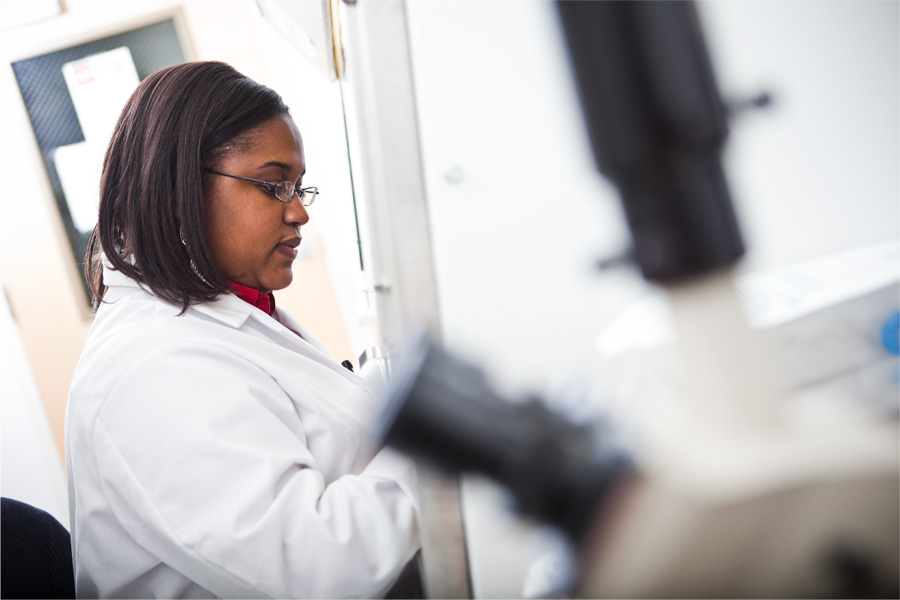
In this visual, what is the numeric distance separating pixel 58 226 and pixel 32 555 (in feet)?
6.12

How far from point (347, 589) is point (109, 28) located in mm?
2349

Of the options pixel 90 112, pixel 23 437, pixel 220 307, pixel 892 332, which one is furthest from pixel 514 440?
pixel 90 112

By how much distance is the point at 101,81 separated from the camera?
2.24m

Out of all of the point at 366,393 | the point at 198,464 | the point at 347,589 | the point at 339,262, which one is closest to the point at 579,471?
the point at 347,589

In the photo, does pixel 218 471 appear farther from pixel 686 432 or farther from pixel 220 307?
pixel 686 432

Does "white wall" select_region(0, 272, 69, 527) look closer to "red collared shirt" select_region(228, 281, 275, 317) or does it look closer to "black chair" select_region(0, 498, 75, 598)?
"black chair" select_region(0, 498, 75, 598)

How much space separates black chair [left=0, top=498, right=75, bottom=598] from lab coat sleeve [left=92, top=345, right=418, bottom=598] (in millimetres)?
237

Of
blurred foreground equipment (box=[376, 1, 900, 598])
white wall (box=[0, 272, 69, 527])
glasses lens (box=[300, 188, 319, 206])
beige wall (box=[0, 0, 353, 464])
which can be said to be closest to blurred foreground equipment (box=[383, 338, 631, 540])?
blurred foreground equipment (box=[376, 1, 900, 598])

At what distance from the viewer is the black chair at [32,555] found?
781mm

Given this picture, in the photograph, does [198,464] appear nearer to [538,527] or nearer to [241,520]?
[241,520]

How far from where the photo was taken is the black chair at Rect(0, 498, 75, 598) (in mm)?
781

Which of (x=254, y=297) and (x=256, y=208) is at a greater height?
(x=256, y=208)

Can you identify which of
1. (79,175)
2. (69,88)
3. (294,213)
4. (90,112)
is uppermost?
(69,88)

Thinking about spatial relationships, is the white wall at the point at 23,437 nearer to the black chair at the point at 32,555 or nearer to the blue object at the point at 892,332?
the black chair at the point at 32,555
